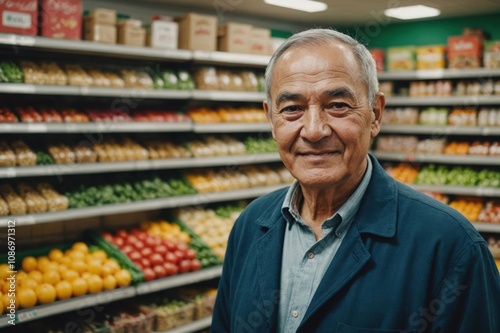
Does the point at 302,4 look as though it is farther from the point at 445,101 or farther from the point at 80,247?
the point at 80,247

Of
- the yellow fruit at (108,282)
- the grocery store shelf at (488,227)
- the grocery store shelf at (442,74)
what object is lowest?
the yellow fruit at (108,282)

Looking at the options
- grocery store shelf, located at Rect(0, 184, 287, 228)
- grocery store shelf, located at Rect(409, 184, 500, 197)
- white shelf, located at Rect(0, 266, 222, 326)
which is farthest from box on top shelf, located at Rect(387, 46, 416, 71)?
white shelf, located at Rect(0, 266, 222, 326)

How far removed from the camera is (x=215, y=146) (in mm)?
4816

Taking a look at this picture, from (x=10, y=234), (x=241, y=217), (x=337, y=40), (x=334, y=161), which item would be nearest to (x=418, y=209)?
(x=334, y=161)

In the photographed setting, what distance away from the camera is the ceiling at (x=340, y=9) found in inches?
199

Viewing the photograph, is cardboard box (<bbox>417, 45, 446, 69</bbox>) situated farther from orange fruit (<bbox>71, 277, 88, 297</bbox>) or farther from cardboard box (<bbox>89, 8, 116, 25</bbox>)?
orange fruit (<bbox>71, 277, 88, 297</bbox>)

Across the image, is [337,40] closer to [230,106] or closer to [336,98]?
[336,98]

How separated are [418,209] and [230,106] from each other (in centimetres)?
407

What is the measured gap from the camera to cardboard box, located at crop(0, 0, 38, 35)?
127 inches

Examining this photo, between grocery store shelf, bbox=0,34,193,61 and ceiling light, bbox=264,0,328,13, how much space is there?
125cm

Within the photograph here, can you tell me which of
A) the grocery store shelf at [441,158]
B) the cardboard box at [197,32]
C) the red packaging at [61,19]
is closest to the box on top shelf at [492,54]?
the grocery store shelf at [441,158]

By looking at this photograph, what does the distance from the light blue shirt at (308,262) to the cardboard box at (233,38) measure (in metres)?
3.39

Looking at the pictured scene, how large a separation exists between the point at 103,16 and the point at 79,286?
Result: 2.04m

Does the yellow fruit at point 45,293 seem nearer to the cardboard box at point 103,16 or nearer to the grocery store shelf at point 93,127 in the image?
the grocery store shelf at point 93,127
